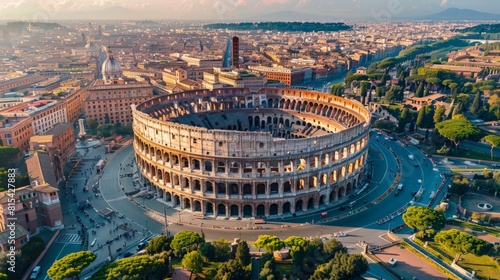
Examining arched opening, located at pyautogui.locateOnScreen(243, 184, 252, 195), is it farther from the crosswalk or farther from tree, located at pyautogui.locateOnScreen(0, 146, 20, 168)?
tree, located at pyautogui.locateOnScreen(0, 146, 20, 168)

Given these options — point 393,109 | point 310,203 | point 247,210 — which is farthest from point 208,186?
point 393,109

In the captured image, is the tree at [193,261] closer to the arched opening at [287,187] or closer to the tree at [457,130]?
the arched opening at [287,187]

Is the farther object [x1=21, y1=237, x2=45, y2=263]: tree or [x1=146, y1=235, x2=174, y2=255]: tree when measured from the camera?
[x1=146, y1=235, x2=174, y2=255]: tree

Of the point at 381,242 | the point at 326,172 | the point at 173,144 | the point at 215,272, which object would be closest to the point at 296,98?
the point at 326,172

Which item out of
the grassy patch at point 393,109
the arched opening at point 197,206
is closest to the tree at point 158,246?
the arched opening at point 197,206

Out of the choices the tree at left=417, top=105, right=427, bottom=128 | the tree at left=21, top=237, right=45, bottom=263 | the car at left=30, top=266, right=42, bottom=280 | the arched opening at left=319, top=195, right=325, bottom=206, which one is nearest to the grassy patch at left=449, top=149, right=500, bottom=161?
the tree at left=417, top=105, right=427, bottom=128

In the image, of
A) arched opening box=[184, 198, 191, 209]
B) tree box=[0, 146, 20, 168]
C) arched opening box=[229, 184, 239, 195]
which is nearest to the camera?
arched opening box=[229, 184, 239, 195]

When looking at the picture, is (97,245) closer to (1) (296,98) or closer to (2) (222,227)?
(2) (222,227)
